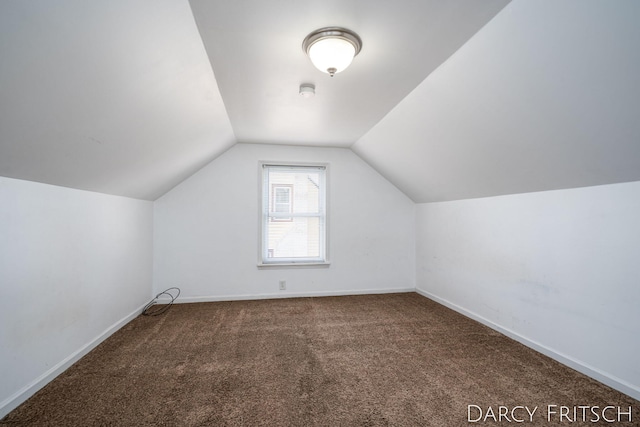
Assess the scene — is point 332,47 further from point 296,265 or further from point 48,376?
point 296,265

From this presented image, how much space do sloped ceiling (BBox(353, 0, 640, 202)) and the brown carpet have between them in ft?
4.73

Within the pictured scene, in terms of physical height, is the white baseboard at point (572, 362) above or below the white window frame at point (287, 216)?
below

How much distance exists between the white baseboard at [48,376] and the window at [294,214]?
6.53ft

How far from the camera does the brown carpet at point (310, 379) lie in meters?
1.77

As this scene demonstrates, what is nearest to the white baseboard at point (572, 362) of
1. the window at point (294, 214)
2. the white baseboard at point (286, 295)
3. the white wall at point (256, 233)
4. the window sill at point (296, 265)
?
the white baseboard at point (286, 295)

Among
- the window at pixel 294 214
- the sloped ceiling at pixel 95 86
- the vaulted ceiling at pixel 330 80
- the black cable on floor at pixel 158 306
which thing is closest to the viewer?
the sloped ceiling at pixel 95 86

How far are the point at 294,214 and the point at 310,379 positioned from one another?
8.31 ft

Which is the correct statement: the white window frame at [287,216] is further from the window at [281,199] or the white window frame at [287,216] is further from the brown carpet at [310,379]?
the brown carpet at [310,379]

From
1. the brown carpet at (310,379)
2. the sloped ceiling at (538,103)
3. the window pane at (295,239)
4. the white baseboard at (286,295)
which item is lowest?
the brown carpet at (310,379)

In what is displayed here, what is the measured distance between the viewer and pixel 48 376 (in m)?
2.06

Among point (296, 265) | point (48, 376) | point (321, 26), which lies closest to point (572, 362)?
point (321, 26)

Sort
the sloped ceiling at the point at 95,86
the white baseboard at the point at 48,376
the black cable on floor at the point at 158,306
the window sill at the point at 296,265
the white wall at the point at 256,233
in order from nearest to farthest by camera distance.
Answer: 1. the sloped ceiling at the point at 95,86
2. the white baseboard at the point at 48,376
3. the black cable on floor at the point at 158,306
4. the white wall at the point at 256,233
5. the window sill at the point at 296,265

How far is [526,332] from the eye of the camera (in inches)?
106

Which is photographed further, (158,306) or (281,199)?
(281,199)
